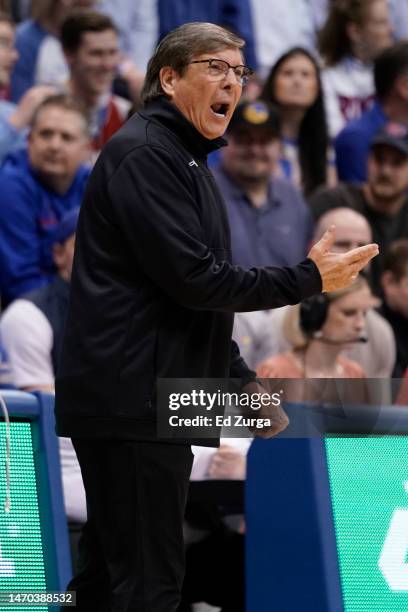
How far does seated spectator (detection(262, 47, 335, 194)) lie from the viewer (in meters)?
7.95

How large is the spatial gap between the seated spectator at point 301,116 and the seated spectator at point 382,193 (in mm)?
643

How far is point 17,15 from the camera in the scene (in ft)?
30.1

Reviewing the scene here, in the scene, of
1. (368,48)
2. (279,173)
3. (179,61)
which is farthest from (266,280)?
(368,48)

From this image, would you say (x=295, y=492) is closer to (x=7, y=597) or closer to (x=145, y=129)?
(x=7, y=597)

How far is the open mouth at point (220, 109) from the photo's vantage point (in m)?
3.33

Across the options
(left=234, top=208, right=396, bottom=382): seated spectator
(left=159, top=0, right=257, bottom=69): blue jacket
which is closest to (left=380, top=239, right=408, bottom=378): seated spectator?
(left=234, top=208, right=396, bottom=382): seated spectator

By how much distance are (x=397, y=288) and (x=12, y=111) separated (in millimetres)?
2352

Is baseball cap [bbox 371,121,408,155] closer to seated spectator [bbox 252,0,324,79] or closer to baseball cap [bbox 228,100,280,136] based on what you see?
baseball cap [bbox 228,100,280,136]

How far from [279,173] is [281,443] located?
4117mm

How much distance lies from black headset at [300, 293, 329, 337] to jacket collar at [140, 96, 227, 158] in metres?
2.45

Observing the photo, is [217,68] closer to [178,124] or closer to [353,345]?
[178,124]

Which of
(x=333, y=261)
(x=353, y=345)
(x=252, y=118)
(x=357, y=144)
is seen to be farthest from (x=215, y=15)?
(x=333, y=261)

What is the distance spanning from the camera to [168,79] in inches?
132

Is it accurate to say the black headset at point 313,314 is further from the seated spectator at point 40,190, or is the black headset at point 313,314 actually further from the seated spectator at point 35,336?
the seated spectator at point 40,190
